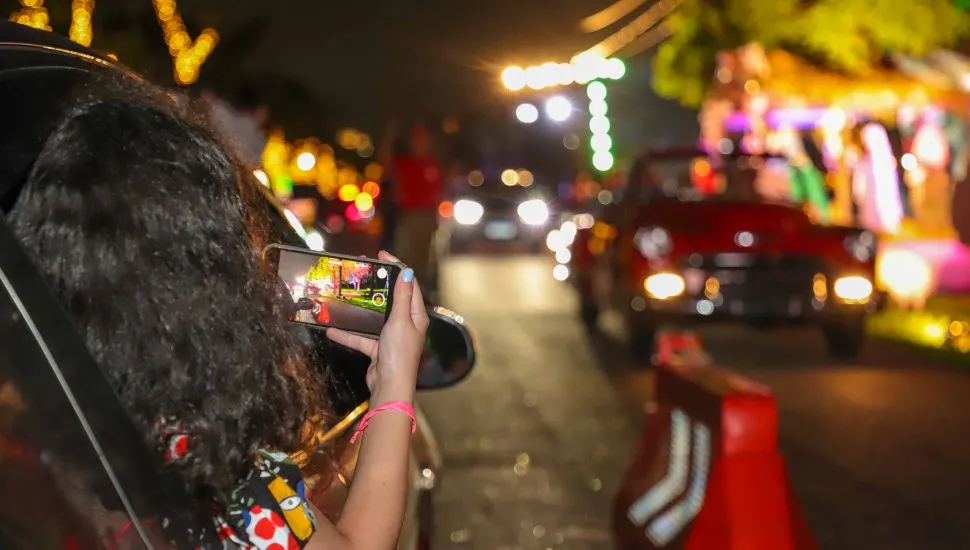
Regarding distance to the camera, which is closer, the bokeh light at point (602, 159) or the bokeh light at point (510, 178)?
the bokeh light at point (602, 159)

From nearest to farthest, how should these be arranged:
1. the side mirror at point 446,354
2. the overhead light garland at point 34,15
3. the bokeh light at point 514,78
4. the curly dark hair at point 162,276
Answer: the curly dark hair at point 162,276 < the side mirror at point 446,354 < the overhead light garland at point 34,15 < the bokeh light at point 514,78

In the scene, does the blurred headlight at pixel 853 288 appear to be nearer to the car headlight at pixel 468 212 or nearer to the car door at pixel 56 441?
the car door at pixel 56 441

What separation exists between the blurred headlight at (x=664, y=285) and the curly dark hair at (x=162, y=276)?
8.09 meters

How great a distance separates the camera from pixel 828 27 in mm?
16781

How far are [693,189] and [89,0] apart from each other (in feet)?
32.7

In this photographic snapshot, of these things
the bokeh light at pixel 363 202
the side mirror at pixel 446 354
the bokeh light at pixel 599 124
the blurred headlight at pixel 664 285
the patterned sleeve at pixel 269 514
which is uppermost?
the bokeh light at pixel 599 124

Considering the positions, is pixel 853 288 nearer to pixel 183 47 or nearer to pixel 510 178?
pixel 183 47

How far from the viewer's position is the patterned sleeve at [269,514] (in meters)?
1.81

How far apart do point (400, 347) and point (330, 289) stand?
0.67 ft

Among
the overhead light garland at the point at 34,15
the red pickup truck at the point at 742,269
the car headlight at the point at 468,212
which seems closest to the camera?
the red pickup truck at the point at 742,269

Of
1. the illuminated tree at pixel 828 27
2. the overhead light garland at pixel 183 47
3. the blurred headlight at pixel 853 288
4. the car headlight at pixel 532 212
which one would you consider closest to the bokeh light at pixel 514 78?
the illuminated tree at pixel 828 27

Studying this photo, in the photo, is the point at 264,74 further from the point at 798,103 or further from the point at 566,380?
the point at 566,380

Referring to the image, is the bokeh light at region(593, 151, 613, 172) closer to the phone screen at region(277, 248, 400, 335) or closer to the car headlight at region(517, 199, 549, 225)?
the car headlight at region(517, 199, 549, 225)

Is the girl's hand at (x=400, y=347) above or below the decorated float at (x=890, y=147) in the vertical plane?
below
